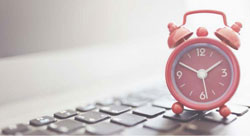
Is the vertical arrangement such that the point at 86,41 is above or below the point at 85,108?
above

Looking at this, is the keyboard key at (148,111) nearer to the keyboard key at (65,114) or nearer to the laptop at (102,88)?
the laptop at (102,88)

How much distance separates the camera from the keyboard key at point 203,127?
1.40 feet

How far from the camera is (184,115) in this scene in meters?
0.50

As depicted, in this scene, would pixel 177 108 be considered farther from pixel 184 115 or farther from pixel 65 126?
pixel 65 126

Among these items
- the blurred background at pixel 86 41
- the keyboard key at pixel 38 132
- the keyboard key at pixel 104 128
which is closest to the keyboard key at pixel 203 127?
the keyboard key at pixel 104 128

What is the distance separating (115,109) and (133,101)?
2.7 inches

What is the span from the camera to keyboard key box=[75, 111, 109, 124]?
0.47m

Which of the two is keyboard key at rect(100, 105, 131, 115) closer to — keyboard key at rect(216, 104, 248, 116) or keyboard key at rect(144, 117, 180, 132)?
keyboard key at rect(144, 117, 180, 132)

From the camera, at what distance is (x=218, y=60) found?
1.65 feet

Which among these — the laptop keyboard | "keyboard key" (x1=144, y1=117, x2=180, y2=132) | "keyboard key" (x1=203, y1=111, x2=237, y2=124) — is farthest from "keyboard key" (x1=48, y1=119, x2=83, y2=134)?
"keyboard key" (x1=203, y1=111, x2=237, y2=124)

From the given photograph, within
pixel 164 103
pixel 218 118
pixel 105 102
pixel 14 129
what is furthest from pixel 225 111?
pixel 14 129

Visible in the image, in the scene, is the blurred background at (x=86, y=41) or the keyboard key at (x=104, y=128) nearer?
the keyboard key at (x=104, y=128)

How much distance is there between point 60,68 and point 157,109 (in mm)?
276

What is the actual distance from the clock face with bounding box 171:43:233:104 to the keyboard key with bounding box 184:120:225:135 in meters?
0.05
